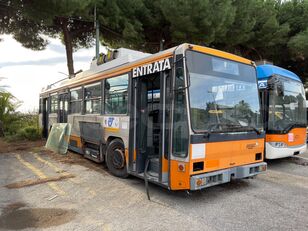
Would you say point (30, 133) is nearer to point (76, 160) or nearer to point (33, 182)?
point (76, 160)

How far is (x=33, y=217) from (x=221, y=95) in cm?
370

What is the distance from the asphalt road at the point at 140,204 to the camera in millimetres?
3719

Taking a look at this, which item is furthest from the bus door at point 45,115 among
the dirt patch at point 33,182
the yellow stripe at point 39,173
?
the dirt patch at point 33,182

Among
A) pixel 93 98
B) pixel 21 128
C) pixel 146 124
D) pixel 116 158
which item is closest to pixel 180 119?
pixel 146 124

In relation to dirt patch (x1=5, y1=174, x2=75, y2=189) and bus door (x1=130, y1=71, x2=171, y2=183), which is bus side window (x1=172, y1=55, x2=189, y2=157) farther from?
dirt patch (x1=5, y1=174, x2=75, y2=189)

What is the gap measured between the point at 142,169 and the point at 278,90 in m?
4.51

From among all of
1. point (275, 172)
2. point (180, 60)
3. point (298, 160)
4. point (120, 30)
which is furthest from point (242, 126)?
A: point (120, 30)

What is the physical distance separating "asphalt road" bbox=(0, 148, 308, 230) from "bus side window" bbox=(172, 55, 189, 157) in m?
1.00

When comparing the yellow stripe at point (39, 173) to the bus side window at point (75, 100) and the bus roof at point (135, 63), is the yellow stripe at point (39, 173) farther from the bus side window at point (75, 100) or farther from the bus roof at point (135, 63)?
the bus roof at point (135, 63)

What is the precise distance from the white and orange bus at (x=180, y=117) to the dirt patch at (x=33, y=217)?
1608mm

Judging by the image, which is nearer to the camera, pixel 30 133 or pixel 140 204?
pixel 140 204

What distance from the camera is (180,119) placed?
4250 mm

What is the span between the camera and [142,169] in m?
5.28

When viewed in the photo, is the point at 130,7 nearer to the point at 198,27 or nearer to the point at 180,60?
the point at 198,27
